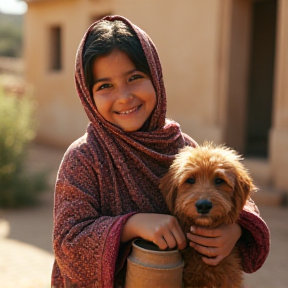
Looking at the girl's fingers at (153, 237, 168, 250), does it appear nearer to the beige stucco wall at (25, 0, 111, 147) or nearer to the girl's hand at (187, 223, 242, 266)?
the girl's hand at (187, 223, 242, 266)

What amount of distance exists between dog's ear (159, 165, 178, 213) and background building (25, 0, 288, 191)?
6.76m

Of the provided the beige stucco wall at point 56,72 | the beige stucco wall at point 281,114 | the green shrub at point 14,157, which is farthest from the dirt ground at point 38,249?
the beige stucco wall at point 56,72

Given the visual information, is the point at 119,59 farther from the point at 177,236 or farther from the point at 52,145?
the point at 52,145

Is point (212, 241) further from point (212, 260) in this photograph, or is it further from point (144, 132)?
point (144, 132)

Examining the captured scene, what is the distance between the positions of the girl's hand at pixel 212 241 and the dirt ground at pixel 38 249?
9.52ft

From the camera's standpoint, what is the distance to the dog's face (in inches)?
70.6

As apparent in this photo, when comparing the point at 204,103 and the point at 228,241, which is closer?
the point at 228,241

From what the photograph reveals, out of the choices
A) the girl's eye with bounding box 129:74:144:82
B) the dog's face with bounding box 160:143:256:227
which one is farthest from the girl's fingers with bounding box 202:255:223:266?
the girl's eye with bounding box 129:74:144:82

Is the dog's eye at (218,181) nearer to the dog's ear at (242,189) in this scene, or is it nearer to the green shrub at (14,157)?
the dog's ear at (242,189)

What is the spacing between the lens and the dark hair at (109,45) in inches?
80.6

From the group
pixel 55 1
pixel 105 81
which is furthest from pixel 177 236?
pixel 55 1

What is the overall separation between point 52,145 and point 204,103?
589 cm

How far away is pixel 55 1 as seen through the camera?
13938 millimetres

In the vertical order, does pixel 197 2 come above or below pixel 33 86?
above
